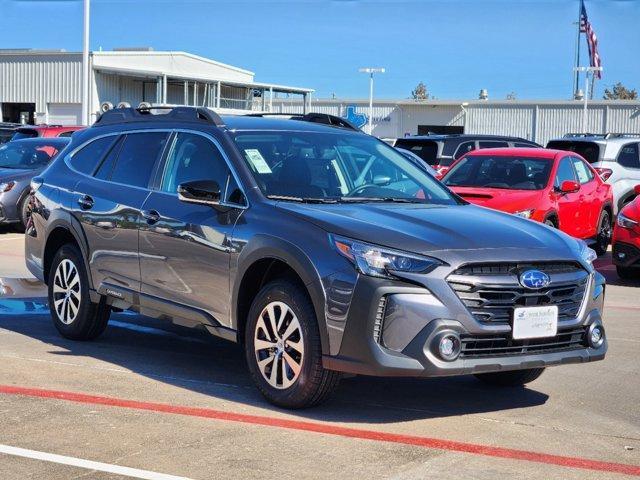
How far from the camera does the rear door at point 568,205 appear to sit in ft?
46.5

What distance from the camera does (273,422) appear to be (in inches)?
233

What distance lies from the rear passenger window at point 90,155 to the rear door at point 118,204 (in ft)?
0.27

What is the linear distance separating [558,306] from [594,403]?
93cm

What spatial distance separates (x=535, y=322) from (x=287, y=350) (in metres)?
1.43

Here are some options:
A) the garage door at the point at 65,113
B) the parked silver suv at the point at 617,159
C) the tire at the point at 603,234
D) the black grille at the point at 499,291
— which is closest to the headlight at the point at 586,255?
the black grille at the point at 499,291

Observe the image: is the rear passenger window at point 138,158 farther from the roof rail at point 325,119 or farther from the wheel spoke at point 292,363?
the wheel spoke at point 292,363

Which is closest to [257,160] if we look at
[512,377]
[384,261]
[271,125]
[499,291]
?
[271,125]

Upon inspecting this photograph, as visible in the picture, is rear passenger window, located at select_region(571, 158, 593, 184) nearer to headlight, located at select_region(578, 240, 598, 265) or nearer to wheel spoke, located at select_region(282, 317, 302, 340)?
headlight, located at select_region(578, 240, 598, 265)

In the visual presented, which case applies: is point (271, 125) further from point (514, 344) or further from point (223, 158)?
point (514, 344)

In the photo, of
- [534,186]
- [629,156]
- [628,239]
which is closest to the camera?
[628,239]

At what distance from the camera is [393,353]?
223 inches

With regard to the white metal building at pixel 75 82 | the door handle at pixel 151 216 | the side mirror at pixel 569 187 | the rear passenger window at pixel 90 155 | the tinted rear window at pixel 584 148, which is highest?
the white metal building at pixel 75 82

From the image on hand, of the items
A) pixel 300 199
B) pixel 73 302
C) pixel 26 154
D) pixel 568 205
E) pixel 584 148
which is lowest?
pixel 73 302

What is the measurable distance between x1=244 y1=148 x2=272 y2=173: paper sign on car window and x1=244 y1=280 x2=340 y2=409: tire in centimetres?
95
